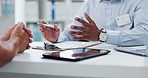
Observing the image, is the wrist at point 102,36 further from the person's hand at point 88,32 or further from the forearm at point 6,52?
the forearm at point 6,52

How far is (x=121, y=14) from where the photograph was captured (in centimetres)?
186

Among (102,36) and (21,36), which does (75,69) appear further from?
(102,36)

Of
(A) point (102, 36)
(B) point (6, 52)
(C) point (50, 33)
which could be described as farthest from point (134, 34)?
(B) point (6, 52)

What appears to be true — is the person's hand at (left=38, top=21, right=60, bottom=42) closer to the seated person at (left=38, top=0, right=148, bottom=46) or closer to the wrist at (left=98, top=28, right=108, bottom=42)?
the seated person at (left=38, top=0, right=148, bottom=46)

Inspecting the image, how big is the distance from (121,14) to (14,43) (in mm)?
1338

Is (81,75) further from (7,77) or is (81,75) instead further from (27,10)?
(27,10)

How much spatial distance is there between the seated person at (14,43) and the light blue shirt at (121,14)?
2.19 ft

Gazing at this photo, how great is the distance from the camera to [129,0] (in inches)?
72.5

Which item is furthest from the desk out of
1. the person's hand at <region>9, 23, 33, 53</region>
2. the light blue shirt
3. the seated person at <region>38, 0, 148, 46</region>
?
the light blue shirt

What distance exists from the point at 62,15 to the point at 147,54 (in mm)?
2731

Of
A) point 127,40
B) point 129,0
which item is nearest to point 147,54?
point 127,40

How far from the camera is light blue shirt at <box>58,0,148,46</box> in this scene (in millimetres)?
1420

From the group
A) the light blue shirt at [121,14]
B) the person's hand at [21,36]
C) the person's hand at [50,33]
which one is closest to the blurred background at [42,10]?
the light blue shirt at [121,14]

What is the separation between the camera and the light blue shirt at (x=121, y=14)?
142 centimetres
